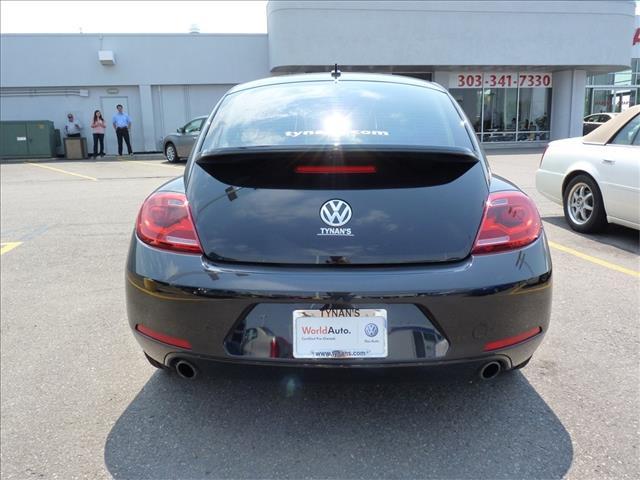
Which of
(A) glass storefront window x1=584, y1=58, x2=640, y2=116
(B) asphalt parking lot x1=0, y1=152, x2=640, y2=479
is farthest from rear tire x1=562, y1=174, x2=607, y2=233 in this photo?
(A) glass storefront window x1=584, y1=58, x2=640, y2=116

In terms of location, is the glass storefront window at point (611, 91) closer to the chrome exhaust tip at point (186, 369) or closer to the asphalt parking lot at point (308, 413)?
the asphalt parking lot at point (308, 413)

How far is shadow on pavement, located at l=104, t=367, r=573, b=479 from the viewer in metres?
2.21

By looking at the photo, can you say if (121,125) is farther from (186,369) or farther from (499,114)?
(186,369)

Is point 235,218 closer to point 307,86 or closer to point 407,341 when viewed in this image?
point 407,341

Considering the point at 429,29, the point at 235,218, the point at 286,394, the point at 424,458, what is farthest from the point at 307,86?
the point at 429,29

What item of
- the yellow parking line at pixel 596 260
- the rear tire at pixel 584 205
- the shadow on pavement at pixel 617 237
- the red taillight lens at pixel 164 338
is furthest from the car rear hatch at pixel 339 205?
the rear tire at pixel 584 205

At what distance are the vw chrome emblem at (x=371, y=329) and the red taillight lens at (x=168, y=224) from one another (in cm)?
71

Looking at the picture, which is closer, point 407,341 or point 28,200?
point 407,341

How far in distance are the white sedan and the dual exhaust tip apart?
4024 millimetres

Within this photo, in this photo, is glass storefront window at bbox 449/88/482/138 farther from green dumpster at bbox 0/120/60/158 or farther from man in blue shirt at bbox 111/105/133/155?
green dumpster at bbox 0/120/60/158

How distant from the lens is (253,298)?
210 cm

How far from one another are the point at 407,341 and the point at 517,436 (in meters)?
0.77

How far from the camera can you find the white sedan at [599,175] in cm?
559

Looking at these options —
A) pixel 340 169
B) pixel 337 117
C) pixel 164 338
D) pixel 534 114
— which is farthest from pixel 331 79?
pixel 534 114
